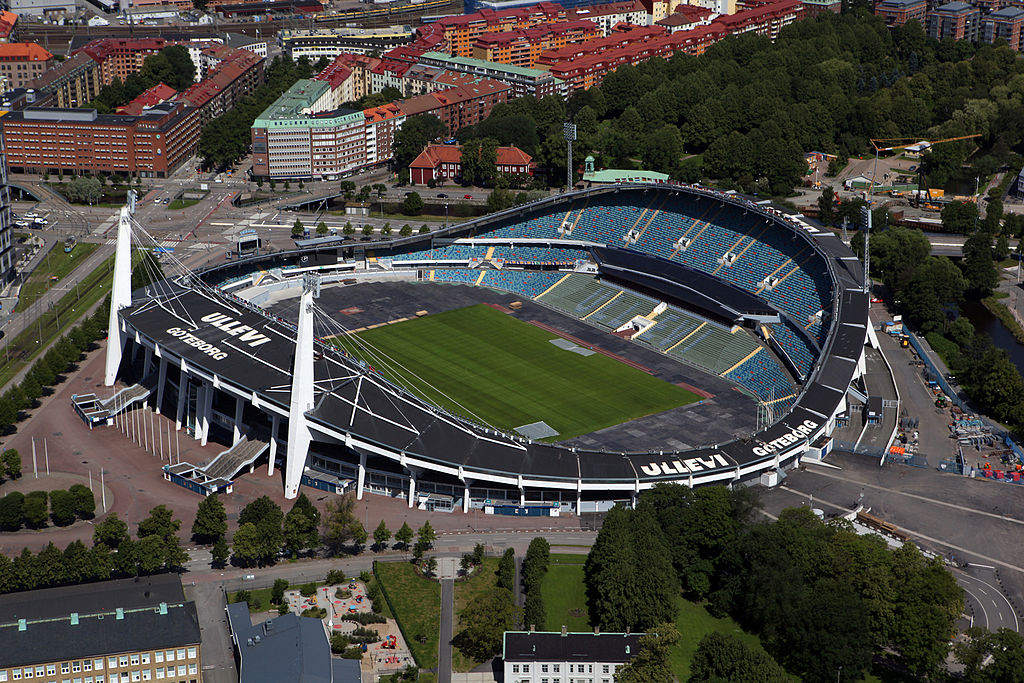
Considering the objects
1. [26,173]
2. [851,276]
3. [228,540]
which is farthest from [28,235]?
[851,276]

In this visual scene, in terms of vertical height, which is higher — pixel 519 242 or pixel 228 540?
pixel 519 242

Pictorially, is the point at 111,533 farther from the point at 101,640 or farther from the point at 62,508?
the point at 101,640

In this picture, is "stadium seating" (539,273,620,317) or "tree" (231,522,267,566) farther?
"stadium seating" (539,273,620,317)

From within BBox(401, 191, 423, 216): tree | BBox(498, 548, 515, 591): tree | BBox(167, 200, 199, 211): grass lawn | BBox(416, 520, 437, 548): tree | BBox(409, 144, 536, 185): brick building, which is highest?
BBox(409, 144, 536, 185): brick building

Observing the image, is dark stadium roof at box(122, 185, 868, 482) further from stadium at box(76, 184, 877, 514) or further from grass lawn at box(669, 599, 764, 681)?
grass lawn at box(669, 599, 764, 681)

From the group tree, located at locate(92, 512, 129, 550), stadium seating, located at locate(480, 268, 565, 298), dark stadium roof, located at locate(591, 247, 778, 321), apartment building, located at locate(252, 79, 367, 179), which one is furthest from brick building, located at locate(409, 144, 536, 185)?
tree, located at locate(92, 512, 129, 550)

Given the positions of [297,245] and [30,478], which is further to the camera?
[297,245]

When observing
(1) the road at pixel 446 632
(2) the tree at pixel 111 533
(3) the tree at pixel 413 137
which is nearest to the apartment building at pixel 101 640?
(2) the tree at pixel 111 533

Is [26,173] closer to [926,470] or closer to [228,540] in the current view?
[228,540]
